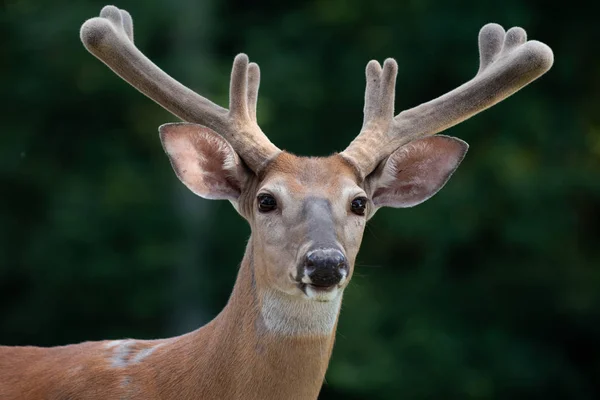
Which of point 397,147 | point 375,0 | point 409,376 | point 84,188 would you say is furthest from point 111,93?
point 397,147

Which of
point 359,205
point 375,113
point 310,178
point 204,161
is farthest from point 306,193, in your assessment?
point 375,113

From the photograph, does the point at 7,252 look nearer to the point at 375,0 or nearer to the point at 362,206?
the point at 375,0

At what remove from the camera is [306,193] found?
183 inches

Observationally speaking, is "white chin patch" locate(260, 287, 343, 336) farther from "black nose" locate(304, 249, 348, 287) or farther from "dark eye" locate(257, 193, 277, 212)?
"dark eye" locate(257, 193, 277, 212)

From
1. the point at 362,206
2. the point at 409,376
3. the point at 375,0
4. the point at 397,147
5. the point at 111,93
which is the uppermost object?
the point at 375,0

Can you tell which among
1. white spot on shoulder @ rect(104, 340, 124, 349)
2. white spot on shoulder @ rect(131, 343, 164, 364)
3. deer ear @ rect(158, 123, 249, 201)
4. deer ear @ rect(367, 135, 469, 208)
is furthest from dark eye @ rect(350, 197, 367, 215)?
white spot on shoulder @ rect(104, 340, 124, 349)

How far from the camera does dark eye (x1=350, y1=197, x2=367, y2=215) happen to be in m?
4.70

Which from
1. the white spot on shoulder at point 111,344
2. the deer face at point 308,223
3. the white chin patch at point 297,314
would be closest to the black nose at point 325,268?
the deer face at point 308,223

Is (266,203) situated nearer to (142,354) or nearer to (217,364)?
(217,364)

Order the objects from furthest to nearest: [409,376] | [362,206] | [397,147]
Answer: [409,376], [397,147], [362,206]

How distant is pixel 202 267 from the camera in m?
14.1

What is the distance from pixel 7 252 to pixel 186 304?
2.14m

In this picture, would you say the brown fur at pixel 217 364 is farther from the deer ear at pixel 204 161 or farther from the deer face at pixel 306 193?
the deer ear at pixel 204 161

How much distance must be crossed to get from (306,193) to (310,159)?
227 mm
